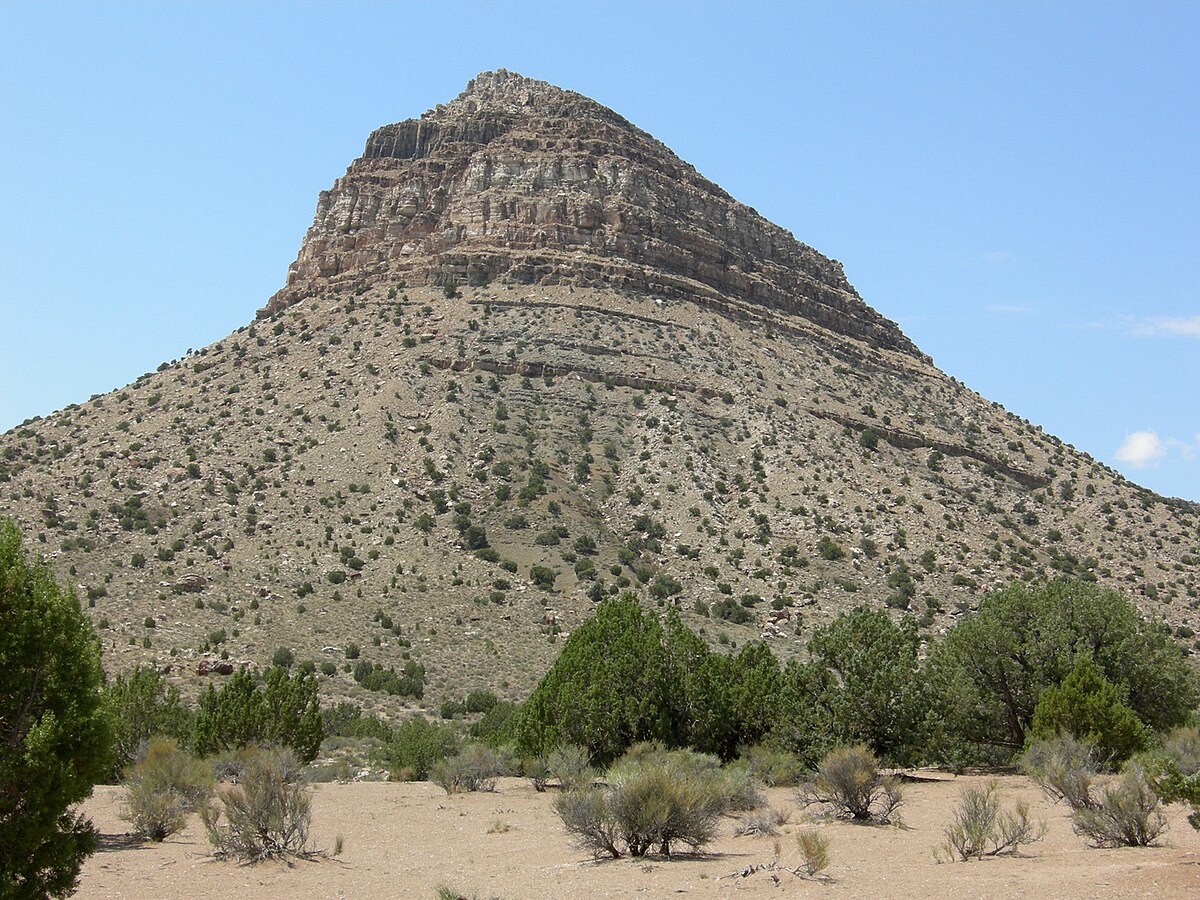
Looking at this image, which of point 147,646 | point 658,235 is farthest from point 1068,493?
point 147,646

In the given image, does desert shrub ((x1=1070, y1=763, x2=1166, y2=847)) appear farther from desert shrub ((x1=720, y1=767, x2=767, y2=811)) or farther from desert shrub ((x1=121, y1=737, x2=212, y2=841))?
desert shrub ((x1=121, y1=737, x2=212, y2=841))

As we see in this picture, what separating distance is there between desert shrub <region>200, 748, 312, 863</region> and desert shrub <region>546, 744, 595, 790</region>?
6656 millimetres

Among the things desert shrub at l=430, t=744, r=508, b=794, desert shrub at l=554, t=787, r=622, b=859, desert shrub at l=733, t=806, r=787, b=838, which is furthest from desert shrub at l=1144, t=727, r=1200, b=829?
desert shrub at l=430, t=744, r=508, b=794

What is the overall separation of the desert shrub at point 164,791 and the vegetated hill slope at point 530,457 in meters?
20.7

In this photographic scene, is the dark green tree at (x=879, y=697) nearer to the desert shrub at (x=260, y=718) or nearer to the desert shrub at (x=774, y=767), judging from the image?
the desert shrub at (x=774, y=767)

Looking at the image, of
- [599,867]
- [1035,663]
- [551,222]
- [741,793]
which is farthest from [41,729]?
[551,222]

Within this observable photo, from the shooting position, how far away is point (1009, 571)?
2371 inches

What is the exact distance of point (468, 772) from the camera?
27.8 metres

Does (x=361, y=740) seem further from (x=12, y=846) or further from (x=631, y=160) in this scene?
(x=631, y=160)

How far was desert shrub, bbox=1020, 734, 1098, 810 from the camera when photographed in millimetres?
18047

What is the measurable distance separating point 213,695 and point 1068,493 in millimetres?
63192

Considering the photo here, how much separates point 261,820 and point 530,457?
47.3 meters

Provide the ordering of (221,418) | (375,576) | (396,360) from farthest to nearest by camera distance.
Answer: (396,360) < (221,418) < (375,576)

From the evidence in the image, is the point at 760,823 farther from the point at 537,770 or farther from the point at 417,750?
the point at 417,750
